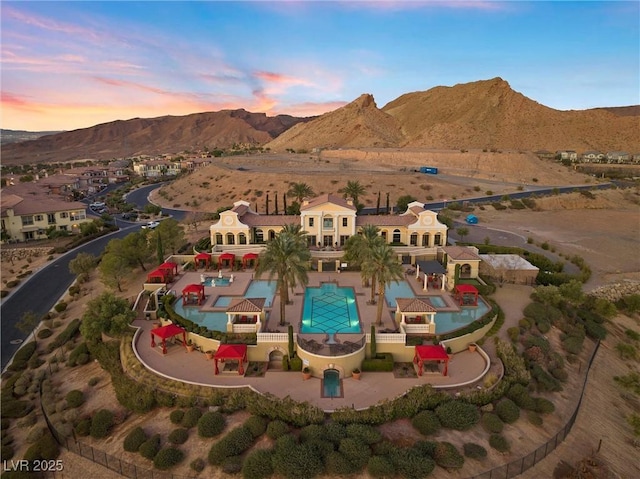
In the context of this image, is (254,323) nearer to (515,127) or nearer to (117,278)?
(117,278)

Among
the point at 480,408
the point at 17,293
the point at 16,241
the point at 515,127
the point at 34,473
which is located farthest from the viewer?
the point at 515,127

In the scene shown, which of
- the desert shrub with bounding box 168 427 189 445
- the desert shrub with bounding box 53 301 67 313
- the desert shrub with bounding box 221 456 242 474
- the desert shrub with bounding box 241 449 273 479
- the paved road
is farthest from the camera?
the desert shrub with bounding box 53 301 67 313

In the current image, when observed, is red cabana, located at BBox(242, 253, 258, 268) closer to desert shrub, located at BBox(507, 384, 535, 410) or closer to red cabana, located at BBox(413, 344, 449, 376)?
red cabana, located at BBox(413, 344, 449, 376)

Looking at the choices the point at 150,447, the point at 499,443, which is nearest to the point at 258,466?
the point at 150,447

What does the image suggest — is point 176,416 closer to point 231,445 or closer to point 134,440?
point 134,440

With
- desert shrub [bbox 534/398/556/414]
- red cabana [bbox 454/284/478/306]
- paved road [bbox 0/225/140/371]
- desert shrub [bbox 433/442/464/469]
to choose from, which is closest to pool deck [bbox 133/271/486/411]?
desert shrub [bbox 534/398/556/414]

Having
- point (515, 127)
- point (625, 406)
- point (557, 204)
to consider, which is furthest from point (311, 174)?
point (515, 127)

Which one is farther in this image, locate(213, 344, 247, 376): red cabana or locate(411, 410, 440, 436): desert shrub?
locate(213, 344, 247, 376): red cabana

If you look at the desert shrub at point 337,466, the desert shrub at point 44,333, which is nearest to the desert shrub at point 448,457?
the desert shrub at point 337,466
